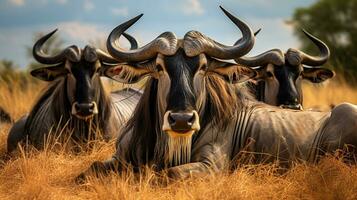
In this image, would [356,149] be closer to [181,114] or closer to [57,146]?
[181,114]

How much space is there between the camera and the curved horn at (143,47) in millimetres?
7316

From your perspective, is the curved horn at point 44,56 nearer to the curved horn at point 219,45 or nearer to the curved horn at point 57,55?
the curved horn at point 57,55

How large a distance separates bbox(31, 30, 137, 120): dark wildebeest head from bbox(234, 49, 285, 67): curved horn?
152cm

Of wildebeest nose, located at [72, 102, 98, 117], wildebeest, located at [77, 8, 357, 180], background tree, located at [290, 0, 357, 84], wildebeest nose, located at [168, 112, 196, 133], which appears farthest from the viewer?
→ background tree, located at [290, 0, 357, 84]

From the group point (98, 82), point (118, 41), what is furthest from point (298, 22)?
point (118, 41)

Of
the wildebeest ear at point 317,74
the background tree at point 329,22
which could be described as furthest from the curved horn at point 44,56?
the background tree at point 329,22

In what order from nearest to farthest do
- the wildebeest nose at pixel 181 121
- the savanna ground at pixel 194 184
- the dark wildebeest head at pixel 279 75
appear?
the savanna ground at pixel 194 184
the wildebeest nose at pixel 181 121
the dark wildebeest head at pixel 279 75

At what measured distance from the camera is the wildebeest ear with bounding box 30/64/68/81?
1099 centimetres

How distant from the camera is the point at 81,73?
10508mm

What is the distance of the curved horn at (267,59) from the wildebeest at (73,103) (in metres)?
1.52

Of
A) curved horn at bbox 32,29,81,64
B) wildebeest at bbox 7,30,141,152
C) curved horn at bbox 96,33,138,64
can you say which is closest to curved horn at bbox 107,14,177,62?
wildebeest at bbox 7,30,141,152

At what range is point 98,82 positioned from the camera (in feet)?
35.1

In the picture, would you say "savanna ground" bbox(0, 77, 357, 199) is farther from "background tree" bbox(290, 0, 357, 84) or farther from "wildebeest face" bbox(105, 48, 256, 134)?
"background tree" bbox(290, 0, 357, 84)

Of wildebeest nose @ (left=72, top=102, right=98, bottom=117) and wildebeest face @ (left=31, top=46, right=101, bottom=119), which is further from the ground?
wildebeest face @ (left=31, top=46, right=101, bottom=119)
